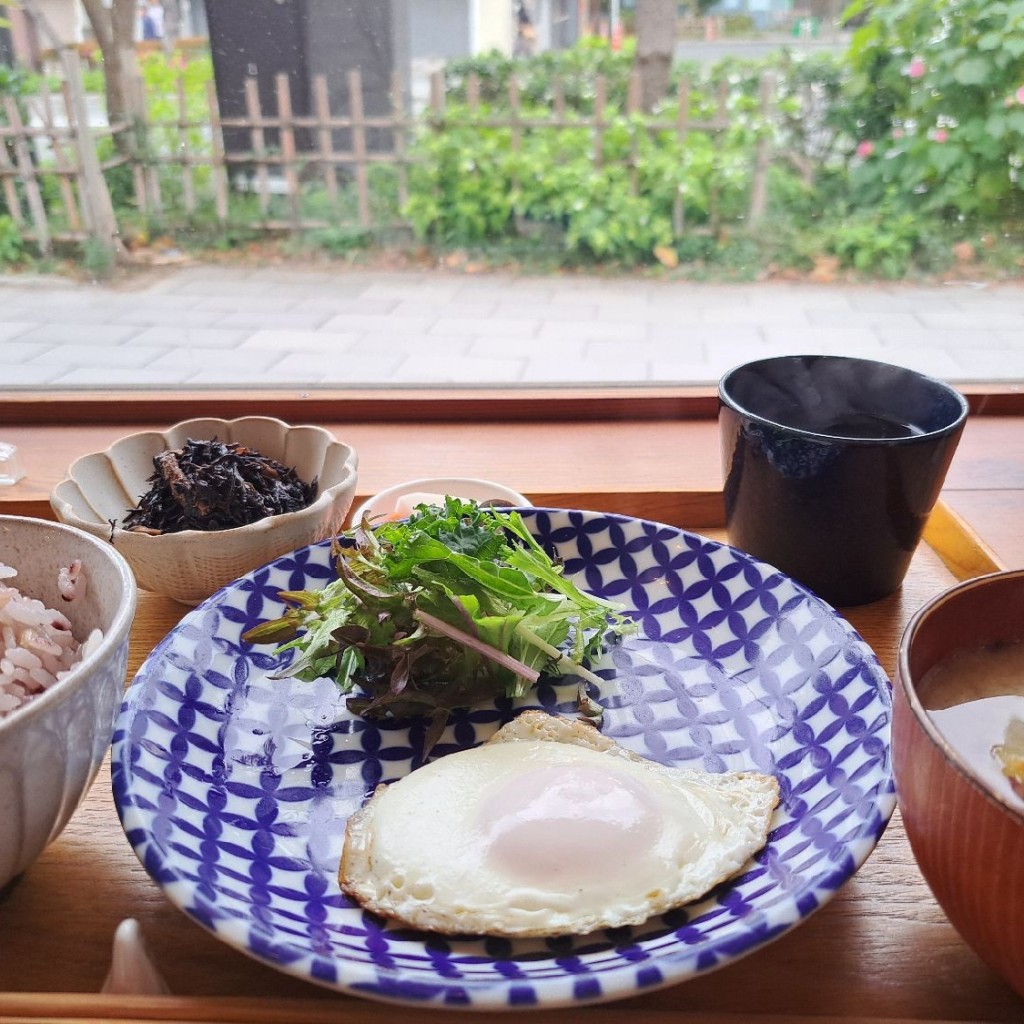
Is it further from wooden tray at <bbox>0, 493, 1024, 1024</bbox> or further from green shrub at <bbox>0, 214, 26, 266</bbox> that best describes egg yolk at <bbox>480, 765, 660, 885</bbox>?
green shrub at <bbox>0, 214, 26, 266</bbox>

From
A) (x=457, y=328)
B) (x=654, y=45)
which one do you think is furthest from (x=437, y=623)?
(x=654, y=45)

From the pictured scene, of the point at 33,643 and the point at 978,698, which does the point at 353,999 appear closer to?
the point at 33,643

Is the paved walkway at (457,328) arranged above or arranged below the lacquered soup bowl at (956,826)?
below

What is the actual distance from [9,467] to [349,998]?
139cm

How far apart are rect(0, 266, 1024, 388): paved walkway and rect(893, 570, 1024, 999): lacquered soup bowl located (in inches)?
58.4


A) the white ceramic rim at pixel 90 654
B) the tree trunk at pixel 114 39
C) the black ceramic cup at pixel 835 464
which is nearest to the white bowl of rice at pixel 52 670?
the white ceramic rim at pixel 90 654

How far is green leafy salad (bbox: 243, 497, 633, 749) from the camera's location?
1.17m

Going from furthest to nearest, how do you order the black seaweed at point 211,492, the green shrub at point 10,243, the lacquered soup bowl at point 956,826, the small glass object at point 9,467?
the green shrub at point 10,243
the small glass object at point 9,467
the black seaweed at point 211,492
the lacquered soup bowl at point 956,826

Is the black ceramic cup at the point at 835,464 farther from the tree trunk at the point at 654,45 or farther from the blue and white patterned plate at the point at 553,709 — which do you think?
the tree trunk at the point at 654,45

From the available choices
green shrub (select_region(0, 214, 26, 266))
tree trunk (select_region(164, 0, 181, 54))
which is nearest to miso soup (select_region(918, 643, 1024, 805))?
tree trunk (select_region(164, 0, 181, 54))

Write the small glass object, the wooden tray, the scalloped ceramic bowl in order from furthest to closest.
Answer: the small glass object, the scalloped ceramic bowl, the wooden tray

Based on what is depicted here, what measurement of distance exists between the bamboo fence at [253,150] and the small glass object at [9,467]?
2.00 feet

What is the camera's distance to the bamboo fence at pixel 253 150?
205 centimetres

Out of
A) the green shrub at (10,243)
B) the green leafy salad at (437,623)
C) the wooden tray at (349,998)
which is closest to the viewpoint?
the wooden tray at (349,998)
